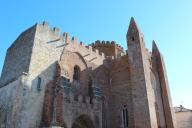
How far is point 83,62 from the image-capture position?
19.8 meters

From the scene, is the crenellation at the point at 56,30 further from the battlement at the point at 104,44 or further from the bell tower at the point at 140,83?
the battlement at the point at 104,44

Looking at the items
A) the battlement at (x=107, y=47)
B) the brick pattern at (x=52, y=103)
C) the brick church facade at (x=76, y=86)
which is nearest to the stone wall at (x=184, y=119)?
the brick church facade at (x=76, y=86)

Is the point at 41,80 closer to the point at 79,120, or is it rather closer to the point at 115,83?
the point at 79,120

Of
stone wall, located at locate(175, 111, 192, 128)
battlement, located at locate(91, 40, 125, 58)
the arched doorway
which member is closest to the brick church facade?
the arched doorway

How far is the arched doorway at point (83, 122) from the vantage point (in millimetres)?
17031

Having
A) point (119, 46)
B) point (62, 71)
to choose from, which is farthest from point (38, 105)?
point (119, 46)

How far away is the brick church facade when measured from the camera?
14.2m

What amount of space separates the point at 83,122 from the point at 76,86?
287cm

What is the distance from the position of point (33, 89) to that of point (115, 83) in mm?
8762

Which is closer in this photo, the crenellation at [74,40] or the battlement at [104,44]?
the crenellation at [74,40]

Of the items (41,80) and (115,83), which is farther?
(115,83)

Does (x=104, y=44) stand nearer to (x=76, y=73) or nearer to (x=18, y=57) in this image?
(x=76, y=73)

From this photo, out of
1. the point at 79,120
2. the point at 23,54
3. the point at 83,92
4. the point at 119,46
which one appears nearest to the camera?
the point at 23,54

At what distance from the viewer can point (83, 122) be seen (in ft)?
57.2
